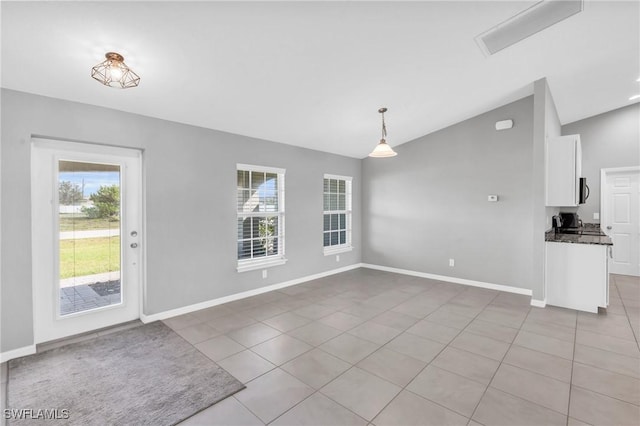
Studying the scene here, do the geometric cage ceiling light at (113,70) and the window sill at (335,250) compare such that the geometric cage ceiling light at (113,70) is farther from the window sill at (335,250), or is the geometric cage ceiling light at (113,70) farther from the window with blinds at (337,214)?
the window sill at (335,250)

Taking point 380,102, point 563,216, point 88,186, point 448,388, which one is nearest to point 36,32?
point 88,186

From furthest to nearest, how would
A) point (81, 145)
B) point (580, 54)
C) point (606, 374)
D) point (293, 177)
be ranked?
point (293, 177) < point (580, 54) < point (81, 145) < point (606, 374)

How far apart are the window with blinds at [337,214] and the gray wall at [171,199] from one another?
62 centimetres

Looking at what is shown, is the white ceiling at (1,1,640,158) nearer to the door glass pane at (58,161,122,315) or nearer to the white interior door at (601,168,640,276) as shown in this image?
the door glass pane at (58,161,122,315)

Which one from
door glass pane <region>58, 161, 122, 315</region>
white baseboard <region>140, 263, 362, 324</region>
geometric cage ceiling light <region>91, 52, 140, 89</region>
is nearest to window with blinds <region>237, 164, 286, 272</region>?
white baseboard <region>140, 263, 362, 324</region>

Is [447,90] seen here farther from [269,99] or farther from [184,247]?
[184,247]

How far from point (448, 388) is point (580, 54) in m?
4.05

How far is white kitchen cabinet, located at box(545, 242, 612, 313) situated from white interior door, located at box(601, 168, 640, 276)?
9.99 ft

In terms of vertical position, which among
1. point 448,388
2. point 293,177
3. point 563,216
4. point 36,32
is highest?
point 36,32

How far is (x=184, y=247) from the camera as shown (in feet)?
12.7

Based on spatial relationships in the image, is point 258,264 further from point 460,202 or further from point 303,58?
point 460,202

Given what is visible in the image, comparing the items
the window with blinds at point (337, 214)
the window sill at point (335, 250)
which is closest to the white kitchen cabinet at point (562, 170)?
the window with blinds at point (337, 214)

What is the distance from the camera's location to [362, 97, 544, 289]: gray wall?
15.5 ft

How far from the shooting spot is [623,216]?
5.81m
